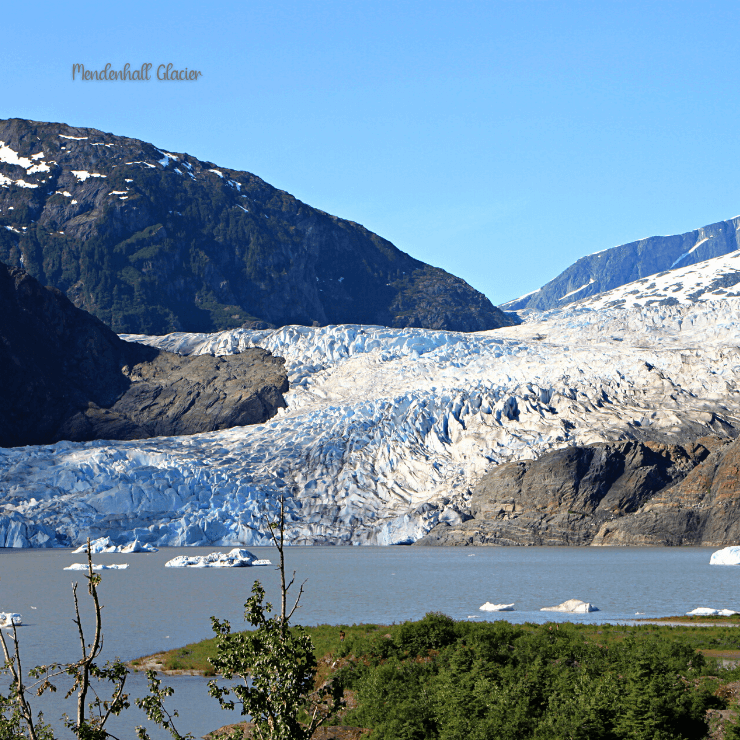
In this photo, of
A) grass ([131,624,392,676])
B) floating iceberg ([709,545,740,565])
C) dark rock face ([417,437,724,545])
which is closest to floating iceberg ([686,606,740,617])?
grass ([131,624,392,676])

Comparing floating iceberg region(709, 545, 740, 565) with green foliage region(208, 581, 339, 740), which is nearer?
green foliage region(208, 581, 339, 740)

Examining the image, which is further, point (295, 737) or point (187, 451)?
point (187, 451)

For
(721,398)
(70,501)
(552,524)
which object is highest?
(721,398)

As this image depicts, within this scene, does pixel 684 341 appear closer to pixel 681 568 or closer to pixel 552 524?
pixel 552 524

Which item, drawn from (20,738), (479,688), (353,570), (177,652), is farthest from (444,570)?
(20,738)

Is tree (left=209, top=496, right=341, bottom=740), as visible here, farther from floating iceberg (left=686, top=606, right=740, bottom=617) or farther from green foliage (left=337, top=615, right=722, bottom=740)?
floating iceberg (left=686, top=606, right=740, bottom=617)

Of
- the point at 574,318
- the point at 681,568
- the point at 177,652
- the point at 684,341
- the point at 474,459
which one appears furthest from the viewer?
the point at 574,318

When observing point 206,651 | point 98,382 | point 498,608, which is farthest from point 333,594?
point 98,382
